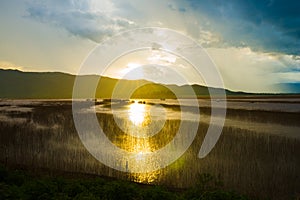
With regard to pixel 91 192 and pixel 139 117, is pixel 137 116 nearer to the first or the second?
pixel 139 117

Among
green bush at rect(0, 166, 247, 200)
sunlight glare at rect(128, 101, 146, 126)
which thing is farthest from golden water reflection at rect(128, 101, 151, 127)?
green bush at rect(0, 166, 247, 200)

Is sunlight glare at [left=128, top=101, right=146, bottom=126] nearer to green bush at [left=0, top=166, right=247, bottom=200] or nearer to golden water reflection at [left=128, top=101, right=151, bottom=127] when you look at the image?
golden water reflection at [left=128, top=101, right=151, bottom=127]

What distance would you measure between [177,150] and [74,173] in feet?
23.6

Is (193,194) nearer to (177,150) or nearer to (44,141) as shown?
(177,150)

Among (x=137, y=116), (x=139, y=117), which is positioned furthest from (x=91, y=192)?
(x=137, y=116)

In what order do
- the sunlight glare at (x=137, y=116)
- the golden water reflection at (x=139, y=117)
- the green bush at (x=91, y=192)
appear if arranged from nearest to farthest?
1. the green bush at (x=91, y=192)
2. the golden water reflection at (x=139, y=117)
3. the sunlight glare at (x=137, y=116)

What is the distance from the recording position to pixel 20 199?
21.0 ft

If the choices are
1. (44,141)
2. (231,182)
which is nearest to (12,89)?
(44,141)

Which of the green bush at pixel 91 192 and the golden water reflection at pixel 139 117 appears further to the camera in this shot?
the golden water reflection at pixel 139 117

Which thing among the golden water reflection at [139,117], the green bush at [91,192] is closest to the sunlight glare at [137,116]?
the golden water reflection at [139,117]

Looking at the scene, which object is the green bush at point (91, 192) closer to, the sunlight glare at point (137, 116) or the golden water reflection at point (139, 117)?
the golden water reflection at point (139, 117)

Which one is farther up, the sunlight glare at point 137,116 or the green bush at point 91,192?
the sunlight glare at point 137,116

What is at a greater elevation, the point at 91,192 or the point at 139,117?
the point at 139,117

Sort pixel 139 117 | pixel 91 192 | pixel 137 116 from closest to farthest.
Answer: pixel 91 192 → pixel 139 117 → pixel 137 116
